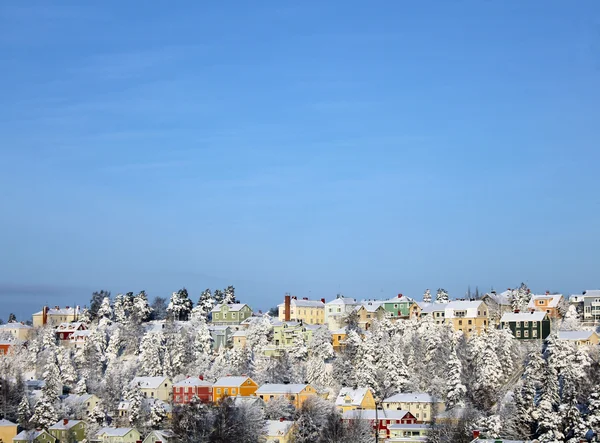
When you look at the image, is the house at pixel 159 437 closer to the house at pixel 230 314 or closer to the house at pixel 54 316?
the house at pixel 230 314

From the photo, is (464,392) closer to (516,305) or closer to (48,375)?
(516,305)

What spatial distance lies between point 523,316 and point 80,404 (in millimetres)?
46538

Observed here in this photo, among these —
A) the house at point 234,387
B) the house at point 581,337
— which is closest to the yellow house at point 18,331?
the house at point 234,387

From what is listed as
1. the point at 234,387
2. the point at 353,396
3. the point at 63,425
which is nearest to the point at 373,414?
the point at 353,396

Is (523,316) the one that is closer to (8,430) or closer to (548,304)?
(548,304)

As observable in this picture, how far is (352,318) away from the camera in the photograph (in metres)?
112

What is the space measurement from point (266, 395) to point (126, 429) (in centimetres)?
1380

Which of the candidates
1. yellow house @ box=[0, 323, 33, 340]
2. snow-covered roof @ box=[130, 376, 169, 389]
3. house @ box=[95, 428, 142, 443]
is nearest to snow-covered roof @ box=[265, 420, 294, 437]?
house @ box=[95, 428, 142, 443]

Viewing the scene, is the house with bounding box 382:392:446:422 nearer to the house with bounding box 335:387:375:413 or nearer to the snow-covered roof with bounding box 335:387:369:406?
the house with bounding box 335:387:375:413

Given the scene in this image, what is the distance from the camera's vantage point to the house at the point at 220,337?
113 metres

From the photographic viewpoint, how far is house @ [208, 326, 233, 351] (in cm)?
11262

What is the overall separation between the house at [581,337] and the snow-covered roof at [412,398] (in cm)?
1477

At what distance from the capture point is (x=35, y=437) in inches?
3366

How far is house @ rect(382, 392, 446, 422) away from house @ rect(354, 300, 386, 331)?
2487cm
